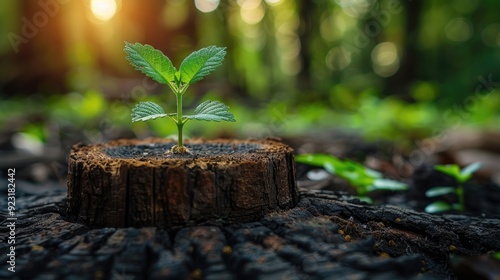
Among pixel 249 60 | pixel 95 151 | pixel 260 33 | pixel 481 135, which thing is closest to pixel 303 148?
pixel 481 135

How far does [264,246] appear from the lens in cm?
152

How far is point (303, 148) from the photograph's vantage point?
4.64m

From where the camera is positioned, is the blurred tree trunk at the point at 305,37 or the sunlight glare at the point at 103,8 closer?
the sunlight glare at the point at 103,8

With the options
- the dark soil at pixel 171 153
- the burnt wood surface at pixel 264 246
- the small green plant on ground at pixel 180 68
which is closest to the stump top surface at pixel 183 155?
the dark soil at pixel 171 153

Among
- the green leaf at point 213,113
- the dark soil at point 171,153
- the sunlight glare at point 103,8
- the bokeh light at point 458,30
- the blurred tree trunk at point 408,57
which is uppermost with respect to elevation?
the bokeh light at point 458,30

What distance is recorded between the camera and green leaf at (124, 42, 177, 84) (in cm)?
187

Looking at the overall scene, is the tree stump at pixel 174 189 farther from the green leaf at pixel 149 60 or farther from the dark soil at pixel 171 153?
the green leaf at pixel 149 60

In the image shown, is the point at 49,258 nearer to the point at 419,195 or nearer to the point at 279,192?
the point at 279,192

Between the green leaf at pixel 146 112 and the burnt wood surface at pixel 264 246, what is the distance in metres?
0.44

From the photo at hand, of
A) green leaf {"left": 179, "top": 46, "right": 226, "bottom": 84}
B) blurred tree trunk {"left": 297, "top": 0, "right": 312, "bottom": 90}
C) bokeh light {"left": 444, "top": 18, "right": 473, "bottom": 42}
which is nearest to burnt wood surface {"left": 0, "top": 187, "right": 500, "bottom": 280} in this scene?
green leaf {"left": 179, "top": 46, "right": 226, "bottom": 84}

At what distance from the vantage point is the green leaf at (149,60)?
187 centimetres

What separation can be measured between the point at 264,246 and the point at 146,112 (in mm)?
744
